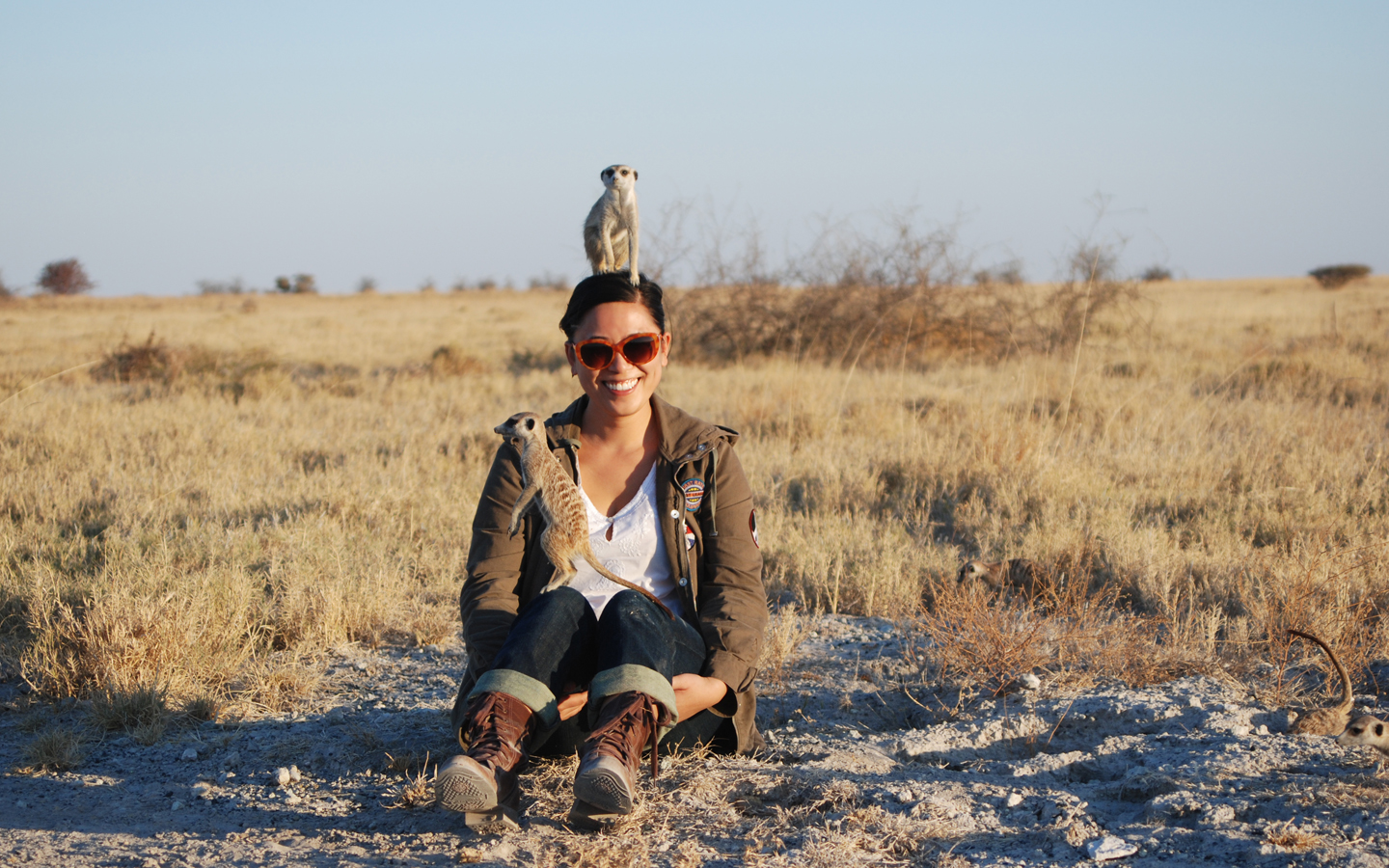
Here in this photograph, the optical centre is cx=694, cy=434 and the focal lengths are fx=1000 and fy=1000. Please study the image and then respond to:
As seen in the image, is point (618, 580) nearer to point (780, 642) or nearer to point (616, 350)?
point (616, 350)

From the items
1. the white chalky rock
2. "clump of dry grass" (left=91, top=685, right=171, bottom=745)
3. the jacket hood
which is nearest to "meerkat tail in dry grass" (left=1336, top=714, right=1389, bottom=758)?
the white chalky rock

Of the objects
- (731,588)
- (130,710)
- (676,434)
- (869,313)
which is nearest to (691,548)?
(731,588)

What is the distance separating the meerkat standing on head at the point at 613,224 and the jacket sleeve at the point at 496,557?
2.36ft

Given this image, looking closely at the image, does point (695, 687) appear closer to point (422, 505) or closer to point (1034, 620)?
point (1034, 620)

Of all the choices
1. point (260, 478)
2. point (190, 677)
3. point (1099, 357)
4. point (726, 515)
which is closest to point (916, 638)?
point (726, 515)

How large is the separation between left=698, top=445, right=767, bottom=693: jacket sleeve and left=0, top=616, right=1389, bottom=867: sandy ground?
39 cm

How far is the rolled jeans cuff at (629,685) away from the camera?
2.55m

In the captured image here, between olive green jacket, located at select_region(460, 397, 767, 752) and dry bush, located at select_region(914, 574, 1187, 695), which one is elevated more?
olive green jacket, located at select_region(460, 397, 767, 752)

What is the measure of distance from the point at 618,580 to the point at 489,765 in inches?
25.9

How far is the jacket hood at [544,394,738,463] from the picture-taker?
9.69ft

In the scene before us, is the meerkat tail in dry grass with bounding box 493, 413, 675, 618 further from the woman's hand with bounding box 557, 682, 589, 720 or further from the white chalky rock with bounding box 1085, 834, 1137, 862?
the white chalky rock with bounding box 1085, 834, 1137, 862

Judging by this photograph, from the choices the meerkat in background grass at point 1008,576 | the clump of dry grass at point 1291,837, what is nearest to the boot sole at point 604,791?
the clump of dry grass at point 1291,837

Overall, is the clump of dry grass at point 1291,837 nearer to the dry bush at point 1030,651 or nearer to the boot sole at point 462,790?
the dry bush at point 1030,651

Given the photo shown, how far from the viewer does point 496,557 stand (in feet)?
9.64
